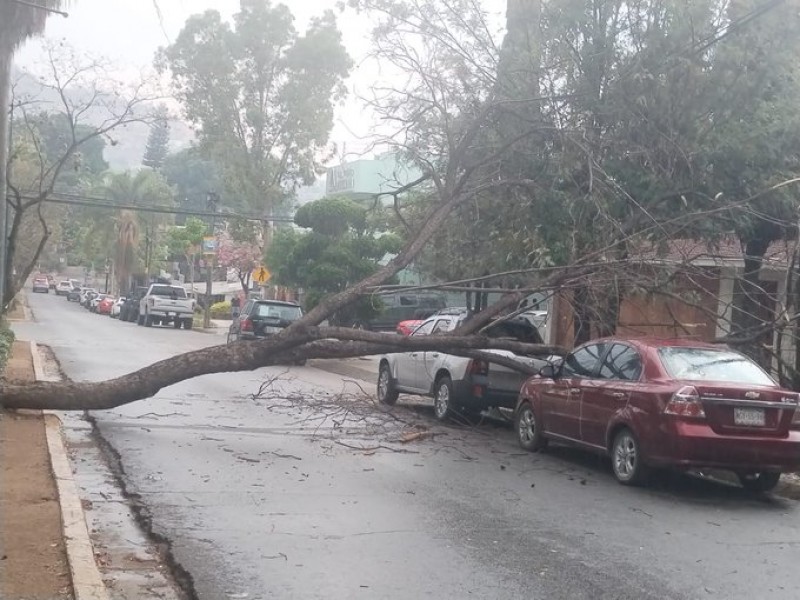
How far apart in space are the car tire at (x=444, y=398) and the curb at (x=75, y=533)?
19.0 ft

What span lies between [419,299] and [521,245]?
2782cm

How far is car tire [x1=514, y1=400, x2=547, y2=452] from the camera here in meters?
12.8

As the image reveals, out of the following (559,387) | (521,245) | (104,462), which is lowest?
(104,462)

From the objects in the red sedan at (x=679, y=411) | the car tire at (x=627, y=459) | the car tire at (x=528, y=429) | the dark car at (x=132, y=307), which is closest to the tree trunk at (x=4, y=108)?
the car tire at (x=528, y=429)

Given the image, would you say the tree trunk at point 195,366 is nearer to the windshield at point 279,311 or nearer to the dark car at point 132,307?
the windshield at point 279,311

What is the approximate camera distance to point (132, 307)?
52469 millimetres

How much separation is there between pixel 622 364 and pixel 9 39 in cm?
1052

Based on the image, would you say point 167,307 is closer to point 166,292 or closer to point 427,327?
point 166,292

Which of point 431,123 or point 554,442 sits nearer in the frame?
point 554,442

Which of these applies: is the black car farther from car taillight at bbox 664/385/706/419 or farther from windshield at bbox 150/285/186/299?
windshield at bbox 150/285/186/299

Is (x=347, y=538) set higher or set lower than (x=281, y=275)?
lower

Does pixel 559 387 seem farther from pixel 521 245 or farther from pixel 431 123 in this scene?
pixel 431 123

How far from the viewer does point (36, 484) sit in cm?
907

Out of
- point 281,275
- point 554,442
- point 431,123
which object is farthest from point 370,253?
point 554,442
